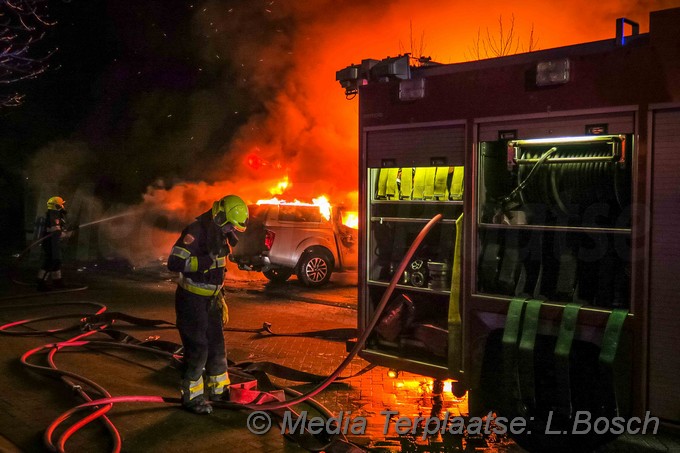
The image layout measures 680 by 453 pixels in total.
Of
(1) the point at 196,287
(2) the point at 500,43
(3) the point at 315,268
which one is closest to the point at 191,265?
(1) the point at 196,287

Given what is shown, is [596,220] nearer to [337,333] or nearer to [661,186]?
[661,186]

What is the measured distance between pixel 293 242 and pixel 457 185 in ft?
25.5

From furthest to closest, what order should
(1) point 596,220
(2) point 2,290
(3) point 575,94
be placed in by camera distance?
(2) point 2,290 < (1) point 596,220 < (3) point 575,94

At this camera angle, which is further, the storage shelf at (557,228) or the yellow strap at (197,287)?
the yellow strap at (197,287)

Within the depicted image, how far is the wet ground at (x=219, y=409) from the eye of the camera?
495 cm

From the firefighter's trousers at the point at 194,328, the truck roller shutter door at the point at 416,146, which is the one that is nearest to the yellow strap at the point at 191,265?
the firefighter's trousers at the point at 194,328

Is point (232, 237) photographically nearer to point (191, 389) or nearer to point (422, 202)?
point (191, 389)

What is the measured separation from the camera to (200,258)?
18.3 feet

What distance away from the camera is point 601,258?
17.1ft

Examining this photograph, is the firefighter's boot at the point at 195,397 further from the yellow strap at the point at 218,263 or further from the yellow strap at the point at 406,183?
the yellow strap at the point at 406,183

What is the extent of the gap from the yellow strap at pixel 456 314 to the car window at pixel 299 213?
8.05m

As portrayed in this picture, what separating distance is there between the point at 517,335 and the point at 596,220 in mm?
1166

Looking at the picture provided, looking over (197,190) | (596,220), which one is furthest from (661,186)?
(197,190)

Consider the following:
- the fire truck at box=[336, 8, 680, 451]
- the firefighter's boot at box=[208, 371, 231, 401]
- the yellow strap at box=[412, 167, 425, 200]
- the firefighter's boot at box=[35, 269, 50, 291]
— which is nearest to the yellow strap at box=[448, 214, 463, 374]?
the fire truck at box=[336, 8, 680, 451]
